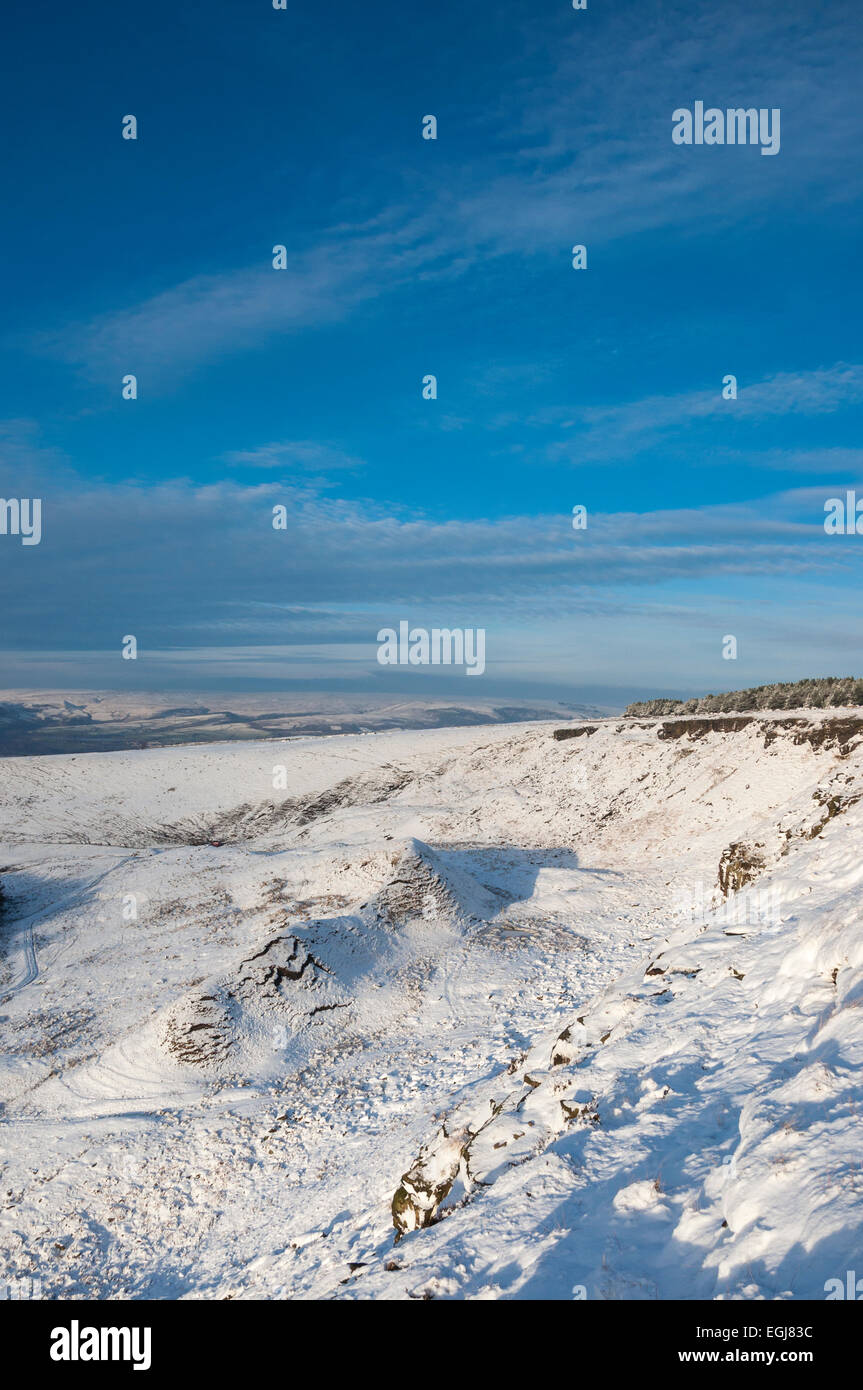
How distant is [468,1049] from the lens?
60.5ft

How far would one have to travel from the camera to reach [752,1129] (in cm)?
699

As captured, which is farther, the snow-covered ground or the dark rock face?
the dark rock face

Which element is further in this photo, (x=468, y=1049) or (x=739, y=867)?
(x=739, y=867)

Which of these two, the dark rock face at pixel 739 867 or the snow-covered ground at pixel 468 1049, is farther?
the dark rock face at pixel 739 867

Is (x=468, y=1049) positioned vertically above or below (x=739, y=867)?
below

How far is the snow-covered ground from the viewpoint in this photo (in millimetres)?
6680

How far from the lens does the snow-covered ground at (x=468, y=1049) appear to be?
6680mm

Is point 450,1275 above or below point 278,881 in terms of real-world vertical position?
above

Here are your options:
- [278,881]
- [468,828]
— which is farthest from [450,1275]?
[468,828]

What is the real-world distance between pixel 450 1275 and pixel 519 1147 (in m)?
2.79
